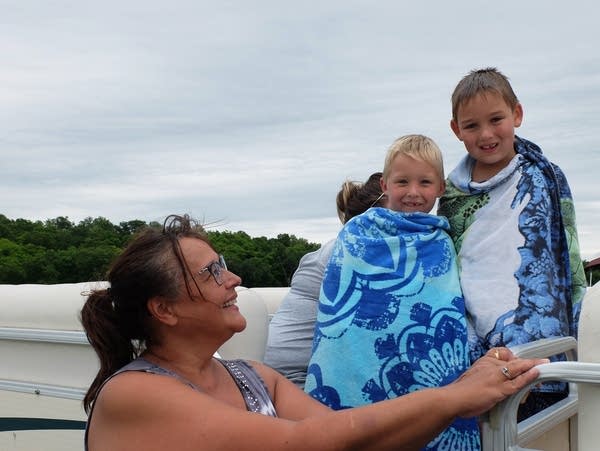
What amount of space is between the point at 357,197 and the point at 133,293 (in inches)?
44.8

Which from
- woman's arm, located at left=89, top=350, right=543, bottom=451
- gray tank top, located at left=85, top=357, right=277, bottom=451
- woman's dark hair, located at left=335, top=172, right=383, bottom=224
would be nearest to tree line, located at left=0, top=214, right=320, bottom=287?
woman's dark hair, located at left=335, top=172, right=383, bottom=224

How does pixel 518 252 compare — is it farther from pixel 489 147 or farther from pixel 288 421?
pixel 288 421

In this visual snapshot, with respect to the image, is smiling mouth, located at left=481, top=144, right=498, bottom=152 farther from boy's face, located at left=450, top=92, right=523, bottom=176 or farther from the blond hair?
the blond hair

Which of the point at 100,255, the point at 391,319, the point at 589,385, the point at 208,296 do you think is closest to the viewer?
the point at 589,385

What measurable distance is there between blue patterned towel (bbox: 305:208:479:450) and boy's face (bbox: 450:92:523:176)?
0.90 feet

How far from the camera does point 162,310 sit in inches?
79.4

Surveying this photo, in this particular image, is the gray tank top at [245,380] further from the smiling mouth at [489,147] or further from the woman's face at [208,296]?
the smiling mouth at [489,147]

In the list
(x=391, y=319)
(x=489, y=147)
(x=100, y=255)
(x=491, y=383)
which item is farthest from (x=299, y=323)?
(x=100, y=255)

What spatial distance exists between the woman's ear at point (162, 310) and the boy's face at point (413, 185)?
836 millimetres

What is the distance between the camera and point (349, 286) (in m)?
2.25

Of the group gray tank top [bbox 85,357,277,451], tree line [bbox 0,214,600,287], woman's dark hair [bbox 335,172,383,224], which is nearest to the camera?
gray tank top [bbox 85,357,277,451]

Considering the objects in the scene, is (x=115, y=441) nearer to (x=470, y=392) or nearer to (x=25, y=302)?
(x=470, y=392)

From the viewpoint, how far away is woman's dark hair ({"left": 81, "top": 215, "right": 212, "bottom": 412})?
2.02 meters

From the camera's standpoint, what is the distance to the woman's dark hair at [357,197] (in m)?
2.88
